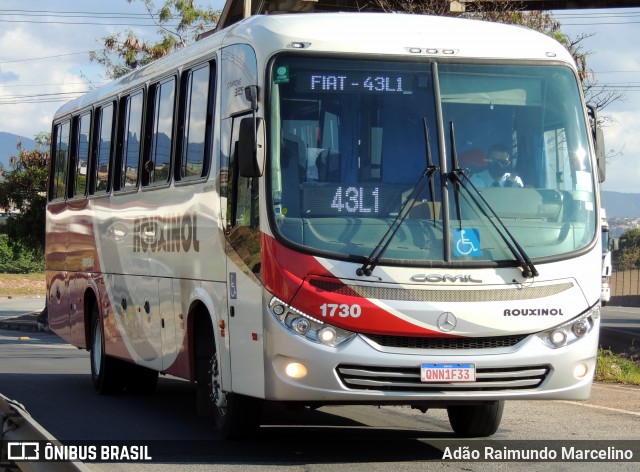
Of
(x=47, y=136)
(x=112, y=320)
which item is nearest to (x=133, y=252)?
(x=112, y=320)

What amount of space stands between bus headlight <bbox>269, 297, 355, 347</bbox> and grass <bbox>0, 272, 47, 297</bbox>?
64.1 metres

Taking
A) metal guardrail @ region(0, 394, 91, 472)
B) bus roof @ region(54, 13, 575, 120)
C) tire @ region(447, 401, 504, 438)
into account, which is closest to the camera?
metal guardrail @ region(0, 394, 91, 472)

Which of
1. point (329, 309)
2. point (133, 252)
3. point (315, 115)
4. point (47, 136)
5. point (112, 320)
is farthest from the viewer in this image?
point (47, 136)

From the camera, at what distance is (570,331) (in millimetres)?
9414

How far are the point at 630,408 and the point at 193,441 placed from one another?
200 inches

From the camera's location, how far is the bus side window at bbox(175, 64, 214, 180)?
36.1 ft

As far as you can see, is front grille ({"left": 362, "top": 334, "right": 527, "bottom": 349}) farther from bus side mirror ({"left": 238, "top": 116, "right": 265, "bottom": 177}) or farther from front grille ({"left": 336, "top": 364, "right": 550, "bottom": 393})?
bus side mirror ({"left": 238, "top": 116, "right": 265, "bottom": 177})

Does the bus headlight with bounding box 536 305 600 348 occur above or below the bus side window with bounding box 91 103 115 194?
below

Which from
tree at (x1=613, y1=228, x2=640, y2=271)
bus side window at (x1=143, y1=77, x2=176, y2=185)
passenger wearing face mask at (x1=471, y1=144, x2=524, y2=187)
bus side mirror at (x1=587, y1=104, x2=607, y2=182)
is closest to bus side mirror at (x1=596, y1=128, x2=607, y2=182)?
bus side mirror at (x1=587, y1=104, x2=607, y2=182)

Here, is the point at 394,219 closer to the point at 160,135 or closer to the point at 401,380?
the point at 401,380

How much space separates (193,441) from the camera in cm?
1070

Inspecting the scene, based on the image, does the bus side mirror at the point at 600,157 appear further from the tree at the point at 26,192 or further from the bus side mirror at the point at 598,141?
→ the tree at the point at 26,192

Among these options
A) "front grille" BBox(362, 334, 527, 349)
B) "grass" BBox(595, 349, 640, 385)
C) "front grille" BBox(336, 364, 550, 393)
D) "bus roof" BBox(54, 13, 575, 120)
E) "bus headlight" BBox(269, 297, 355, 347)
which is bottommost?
"grass" BBox(595, 349, 640, 385)

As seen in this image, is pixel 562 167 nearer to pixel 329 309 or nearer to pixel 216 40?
pixel 329 309
